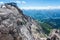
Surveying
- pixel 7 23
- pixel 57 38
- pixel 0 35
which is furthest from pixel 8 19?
pixel 57 38

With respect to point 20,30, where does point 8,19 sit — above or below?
above

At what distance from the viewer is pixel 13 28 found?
36.1 ft

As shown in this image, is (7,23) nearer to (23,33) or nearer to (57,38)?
(23,33)

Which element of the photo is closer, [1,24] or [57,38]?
[1,24]

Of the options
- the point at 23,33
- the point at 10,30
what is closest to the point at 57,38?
the point at 23,33

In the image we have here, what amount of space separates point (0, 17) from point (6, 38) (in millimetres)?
1249

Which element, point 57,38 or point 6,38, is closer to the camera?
point 6,38

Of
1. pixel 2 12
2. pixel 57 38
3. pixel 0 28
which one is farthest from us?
pixel 57 38

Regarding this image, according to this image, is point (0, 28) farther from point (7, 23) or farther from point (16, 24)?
point (16, 24)

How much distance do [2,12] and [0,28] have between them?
1330 mm

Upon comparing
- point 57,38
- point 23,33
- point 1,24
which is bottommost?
point 57,38

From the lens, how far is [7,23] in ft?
35.8

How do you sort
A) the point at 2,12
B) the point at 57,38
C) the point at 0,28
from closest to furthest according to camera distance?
1. the point at 0,28
2. the point at 2,12
3. the point at 57,38

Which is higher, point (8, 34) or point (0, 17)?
point (0, 17)
